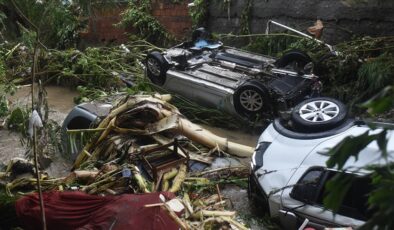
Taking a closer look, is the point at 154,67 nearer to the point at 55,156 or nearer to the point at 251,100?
the point at 251,100

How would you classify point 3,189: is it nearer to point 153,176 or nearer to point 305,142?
point 153,176

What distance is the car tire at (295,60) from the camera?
797 cm

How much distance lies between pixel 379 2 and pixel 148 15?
22.9 feet

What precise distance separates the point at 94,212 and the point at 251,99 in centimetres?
410

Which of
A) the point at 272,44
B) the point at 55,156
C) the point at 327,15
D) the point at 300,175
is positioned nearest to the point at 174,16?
the point at 272,44

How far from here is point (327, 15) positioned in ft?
33.1

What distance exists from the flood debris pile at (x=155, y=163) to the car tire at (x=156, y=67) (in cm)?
143

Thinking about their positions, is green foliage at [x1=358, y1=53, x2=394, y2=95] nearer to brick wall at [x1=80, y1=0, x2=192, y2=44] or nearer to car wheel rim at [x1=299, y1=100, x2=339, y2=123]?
car wheel rim at [x1=299, y1=100, x2=339, y2=123]

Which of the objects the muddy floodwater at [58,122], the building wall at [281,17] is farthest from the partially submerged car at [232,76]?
the muddy floodwater at [58,122]

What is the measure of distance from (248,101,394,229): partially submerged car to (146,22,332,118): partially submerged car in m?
1.99

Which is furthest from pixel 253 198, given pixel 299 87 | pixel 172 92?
pixel 172 92

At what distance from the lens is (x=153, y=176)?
5.97 meters

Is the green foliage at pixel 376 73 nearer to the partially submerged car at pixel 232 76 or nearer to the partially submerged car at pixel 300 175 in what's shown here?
the partially submerged car at pixel 232 76

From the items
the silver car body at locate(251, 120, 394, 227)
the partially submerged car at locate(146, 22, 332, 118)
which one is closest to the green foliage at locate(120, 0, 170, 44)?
the partially submerged car at locate(146, 22, 332, 118)
